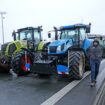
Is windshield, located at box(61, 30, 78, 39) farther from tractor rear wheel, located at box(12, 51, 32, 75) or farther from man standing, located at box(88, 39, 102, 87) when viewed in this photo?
man standing, located at box(88, 39, 102, 87)

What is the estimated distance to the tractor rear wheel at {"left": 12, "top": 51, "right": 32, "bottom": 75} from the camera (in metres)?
12.5

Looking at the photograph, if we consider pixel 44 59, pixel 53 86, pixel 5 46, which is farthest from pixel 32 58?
pixel 53 86

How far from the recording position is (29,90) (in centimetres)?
948

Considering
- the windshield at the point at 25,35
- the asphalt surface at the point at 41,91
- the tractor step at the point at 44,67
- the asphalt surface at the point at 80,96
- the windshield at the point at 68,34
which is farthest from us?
the windshield at the point at 25,35

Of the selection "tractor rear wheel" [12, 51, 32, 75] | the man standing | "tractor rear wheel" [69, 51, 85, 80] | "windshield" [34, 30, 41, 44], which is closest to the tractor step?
"tractor rear wheel" [69, 51, 85, 80]

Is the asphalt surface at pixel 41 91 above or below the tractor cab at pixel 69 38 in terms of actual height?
below

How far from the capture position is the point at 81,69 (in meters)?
11.4

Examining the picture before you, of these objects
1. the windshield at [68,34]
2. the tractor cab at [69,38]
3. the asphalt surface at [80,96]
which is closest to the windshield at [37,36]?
the tractor cab at [69,38]

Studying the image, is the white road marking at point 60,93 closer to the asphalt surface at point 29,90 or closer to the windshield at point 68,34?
the asphalt surface at point 29,90

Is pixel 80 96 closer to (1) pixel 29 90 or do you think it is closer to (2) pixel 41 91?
(2) pixel 41 91

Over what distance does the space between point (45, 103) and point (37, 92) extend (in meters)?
1.57

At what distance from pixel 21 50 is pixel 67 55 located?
2.62 metres

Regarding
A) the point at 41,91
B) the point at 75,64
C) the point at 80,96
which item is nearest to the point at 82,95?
Answer: the point at 80,96

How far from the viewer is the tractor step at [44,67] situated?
10.9 m
